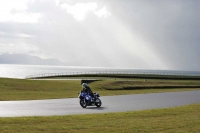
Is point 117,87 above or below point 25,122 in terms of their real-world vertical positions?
above

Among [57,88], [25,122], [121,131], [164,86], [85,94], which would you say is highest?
[164,86]

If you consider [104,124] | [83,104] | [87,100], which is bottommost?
[104,124]

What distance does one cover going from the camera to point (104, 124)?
606 inches

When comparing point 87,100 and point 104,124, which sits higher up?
point 87,100

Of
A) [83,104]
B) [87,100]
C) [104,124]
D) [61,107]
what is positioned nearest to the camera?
[104,124]

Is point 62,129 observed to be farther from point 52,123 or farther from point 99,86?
point 99,86

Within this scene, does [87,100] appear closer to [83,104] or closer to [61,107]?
[83,104]

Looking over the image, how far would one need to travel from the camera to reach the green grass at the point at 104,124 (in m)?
14.0

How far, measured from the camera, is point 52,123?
1559 cm

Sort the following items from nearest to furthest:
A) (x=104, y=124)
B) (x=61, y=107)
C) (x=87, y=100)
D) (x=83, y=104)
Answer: (x=104, y=124)
(x=61, y=107)
(x=83, y=104)
(x=87, y=100)

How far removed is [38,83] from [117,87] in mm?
12555

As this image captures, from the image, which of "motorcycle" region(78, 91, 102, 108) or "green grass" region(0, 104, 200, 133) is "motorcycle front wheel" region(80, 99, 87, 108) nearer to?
"motorcycle" region(78, 91, 102, 108)

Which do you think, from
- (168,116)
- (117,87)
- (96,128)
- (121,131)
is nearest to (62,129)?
(96,128)

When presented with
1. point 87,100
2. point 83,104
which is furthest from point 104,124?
point 87,100
